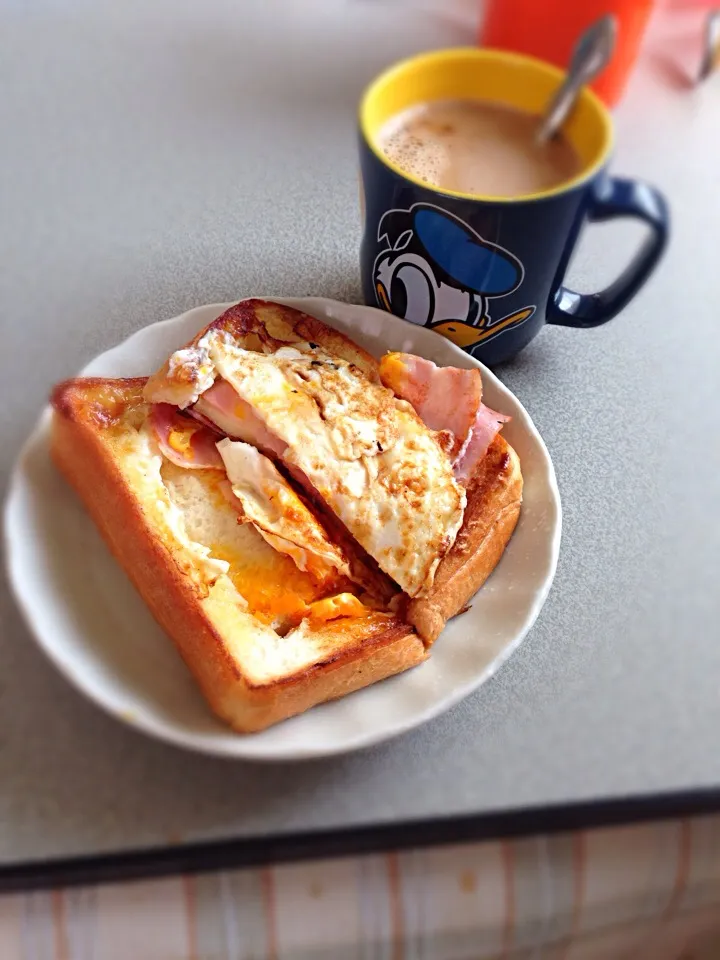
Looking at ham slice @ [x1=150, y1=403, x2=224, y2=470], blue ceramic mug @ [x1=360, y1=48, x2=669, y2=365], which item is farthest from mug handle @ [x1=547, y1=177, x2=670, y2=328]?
ham slice @ [x1=150, y1=403, x2=224, y2=470]

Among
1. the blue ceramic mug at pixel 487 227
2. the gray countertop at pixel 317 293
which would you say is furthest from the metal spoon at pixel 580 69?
the gray countertop at pixel 317 293

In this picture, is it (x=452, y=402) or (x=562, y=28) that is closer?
(x=452, y=402)

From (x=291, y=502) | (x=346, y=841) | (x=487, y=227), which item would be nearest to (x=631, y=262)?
(x=487, y=227)

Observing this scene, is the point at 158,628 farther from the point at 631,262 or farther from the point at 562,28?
the point at 562,28

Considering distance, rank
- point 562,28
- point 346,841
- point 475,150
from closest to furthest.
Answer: point 346,841 < point 475,150 < point 562,28

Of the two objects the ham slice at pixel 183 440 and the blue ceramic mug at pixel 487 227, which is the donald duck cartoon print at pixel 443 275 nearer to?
the blue ceramic mug at pixel 487 227

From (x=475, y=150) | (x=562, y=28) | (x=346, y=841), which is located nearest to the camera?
(x=346, y=841)

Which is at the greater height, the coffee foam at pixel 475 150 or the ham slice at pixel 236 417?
the coffee foam at pixel 475 150
